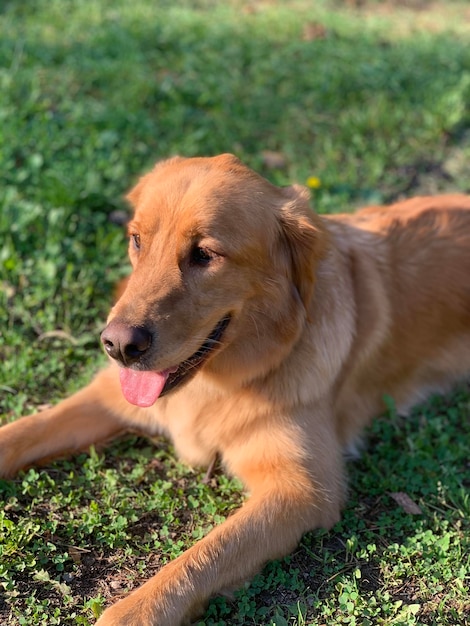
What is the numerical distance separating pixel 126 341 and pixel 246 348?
2.21ft

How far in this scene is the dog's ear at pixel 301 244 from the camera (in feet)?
11.2

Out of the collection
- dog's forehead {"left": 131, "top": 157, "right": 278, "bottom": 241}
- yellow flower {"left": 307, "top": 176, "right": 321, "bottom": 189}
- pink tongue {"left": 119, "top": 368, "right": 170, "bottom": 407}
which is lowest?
pink tongue {"left": 119, "top": 368, "right": 170, "bottom": 407}

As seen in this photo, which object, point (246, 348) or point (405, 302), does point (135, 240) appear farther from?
point (405, 302)

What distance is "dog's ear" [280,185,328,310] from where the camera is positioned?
11.2 ft

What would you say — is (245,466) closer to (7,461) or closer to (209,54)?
(7,461)

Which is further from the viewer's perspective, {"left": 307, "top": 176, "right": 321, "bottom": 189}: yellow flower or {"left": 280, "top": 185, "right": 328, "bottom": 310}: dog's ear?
{"left": 307, "top": 176, "right": 321, "bottom": 189}: yellow flower

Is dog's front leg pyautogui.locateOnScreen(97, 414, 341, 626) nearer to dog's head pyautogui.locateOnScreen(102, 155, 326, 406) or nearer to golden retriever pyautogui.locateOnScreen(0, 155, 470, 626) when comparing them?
golden retriever pyautogui.locateOnScreen(0, 155, 470, 626)

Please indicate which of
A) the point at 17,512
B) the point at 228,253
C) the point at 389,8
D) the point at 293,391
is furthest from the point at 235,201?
the point at 389,8

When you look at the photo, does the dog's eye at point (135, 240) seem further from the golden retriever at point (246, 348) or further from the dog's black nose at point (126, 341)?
the dog's black nose at point (126, 341)

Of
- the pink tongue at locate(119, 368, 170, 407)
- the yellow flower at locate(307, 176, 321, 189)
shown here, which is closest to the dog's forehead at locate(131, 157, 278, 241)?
the pink tongue at locate(119, 368, 170, 407)

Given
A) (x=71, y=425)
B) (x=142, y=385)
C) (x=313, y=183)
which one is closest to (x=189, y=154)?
(x=313, y=183)

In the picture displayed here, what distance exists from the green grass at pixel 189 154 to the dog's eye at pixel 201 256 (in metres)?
1.15

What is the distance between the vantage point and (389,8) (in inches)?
366

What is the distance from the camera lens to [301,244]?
3.42 metres
